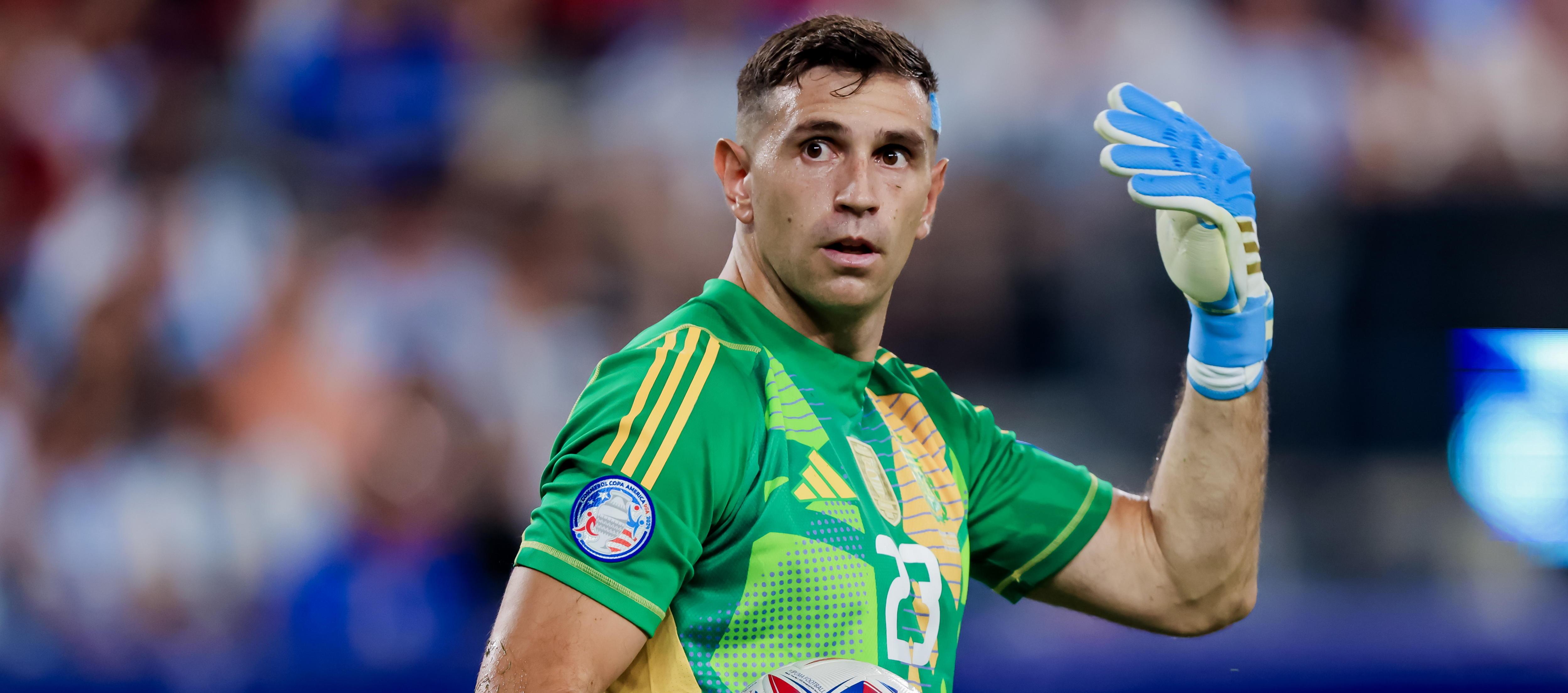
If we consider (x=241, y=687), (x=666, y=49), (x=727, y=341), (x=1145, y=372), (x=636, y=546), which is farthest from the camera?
(x=666, y=49)

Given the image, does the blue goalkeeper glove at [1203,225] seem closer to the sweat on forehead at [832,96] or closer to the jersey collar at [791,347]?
the sweat on forehead at [832,96]

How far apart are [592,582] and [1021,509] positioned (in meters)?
0.96

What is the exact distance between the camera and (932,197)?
213cm

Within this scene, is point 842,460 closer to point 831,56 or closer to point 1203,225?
point 831,56

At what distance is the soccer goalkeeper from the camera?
62.1 inches

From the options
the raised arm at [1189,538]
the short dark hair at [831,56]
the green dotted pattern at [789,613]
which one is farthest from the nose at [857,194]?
the raised arm at [1189,538]

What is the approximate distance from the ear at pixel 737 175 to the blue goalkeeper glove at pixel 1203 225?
1.77 feet

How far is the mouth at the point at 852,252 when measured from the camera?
1879 millimetres

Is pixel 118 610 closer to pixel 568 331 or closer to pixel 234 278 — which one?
pixel 234 278

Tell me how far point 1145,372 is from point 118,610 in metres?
3.71

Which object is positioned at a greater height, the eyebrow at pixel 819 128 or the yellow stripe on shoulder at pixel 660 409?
the eyebrow at pixel 819 128

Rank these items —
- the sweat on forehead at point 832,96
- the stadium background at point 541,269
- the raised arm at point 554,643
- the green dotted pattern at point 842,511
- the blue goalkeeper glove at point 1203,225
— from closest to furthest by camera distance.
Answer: the raised arm at point 554,643
the green dotted pattern at point 842,511
the sweat on forehead at point 832,96
the blue goalkeeper glove at point 1203,225
the stadium background at point 541,269

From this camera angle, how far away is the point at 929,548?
1928mm

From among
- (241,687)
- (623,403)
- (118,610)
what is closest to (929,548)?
(623,403)
